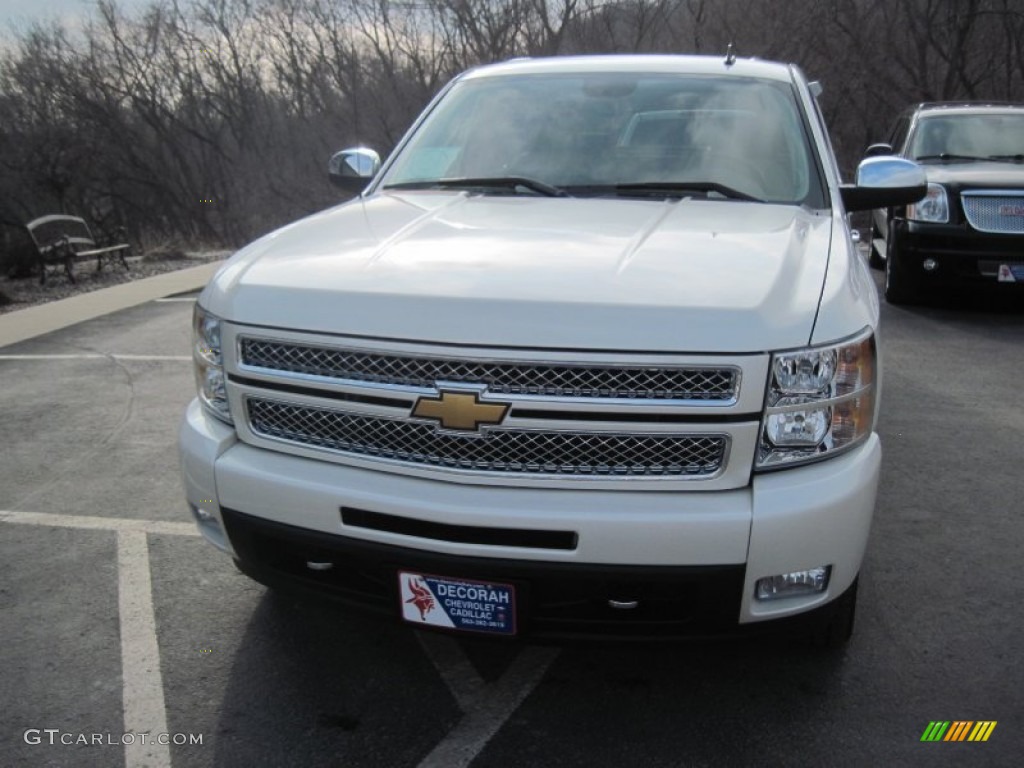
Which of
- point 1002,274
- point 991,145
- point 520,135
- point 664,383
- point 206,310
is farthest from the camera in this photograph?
point 991,145

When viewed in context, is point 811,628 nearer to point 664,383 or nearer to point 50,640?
point 664,383

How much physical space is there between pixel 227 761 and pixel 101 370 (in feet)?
16.1

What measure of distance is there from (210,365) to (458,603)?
1.05 meters

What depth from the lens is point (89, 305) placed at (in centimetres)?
950

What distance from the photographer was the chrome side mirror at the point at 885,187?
3.81m

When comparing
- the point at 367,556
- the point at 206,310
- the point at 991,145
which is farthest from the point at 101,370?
the point at 991,145

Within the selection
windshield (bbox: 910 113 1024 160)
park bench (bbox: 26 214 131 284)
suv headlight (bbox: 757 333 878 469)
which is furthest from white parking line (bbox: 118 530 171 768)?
park bench (bbox: 26 214 131 284)

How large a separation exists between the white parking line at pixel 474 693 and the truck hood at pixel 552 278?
44.8 inches

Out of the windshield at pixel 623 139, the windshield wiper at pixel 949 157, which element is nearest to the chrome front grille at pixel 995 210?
the windshield wiper at pixel 949 157

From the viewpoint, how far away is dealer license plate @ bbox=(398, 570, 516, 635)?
2305mm

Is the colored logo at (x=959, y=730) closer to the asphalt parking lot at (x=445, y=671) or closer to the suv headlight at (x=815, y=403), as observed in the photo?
the asphalt parking lot at (x=445, y=671)

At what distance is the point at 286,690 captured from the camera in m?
2.77

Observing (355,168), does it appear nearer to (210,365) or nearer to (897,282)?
(210,365)

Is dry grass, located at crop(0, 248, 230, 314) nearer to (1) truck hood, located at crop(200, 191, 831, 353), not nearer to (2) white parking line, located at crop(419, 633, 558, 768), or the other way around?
(1) truck hood, located at crop(200, 191, 831, 353)
